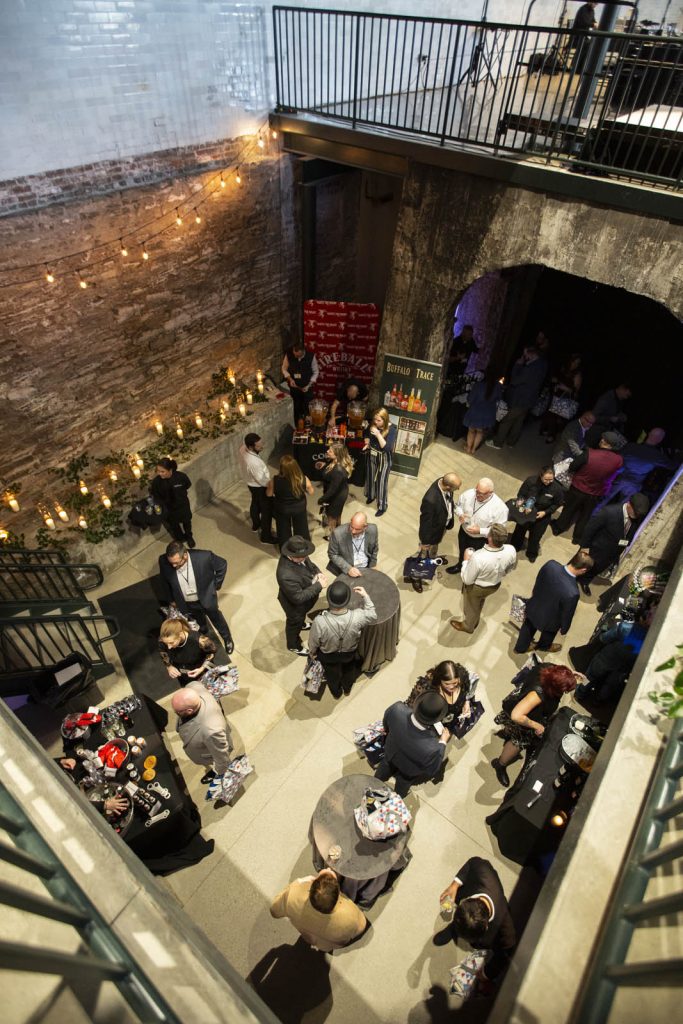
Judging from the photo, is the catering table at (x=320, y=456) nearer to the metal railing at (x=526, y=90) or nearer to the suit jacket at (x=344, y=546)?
the suit jacket at (x=344, y=546)

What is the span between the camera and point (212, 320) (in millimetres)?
8203

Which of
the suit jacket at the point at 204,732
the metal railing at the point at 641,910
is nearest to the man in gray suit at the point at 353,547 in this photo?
the suit jacket at the point at 204,732

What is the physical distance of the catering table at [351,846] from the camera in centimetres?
374

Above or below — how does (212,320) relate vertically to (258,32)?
below

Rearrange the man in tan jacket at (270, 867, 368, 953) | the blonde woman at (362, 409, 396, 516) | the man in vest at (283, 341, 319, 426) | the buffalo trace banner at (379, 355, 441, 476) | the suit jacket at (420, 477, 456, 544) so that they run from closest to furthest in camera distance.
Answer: the man in tan jacket at (270, 867, 368, 953) < the suit jacket at (420, 477, 456, 544) < the blonde woman at (362, 409, 396, 516) < the buffalo trace banner at (379, 355, 441, 476) < the man in vest at (283, 341, 319, 426)

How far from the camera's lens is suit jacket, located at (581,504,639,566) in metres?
5.72

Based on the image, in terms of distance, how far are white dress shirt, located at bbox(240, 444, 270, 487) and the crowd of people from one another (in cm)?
2

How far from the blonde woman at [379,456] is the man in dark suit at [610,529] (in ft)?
8.70

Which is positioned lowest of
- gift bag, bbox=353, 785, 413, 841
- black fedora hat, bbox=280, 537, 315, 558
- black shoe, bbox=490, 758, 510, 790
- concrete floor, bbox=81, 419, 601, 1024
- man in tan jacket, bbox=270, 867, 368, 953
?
concrete floor, bbox=81, 419, 601, 1024

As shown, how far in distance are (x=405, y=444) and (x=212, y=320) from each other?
11.6ft

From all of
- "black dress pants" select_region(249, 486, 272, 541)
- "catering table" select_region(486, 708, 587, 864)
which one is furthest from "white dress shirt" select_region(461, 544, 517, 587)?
"black dress pants" select_region(249, 486, 272, 541)

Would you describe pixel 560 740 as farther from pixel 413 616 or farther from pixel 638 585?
pixel 413 616

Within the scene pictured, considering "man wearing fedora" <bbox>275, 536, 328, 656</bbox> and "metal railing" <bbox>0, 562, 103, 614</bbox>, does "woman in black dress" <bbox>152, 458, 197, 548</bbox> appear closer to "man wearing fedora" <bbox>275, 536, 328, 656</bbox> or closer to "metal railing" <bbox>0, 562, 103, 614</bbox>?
"metal railing" <bbox>0, 562, 103, 614</bbox>

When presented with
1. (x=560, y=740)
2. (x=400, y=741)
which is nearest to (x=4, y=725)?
(x=400, y=741)
